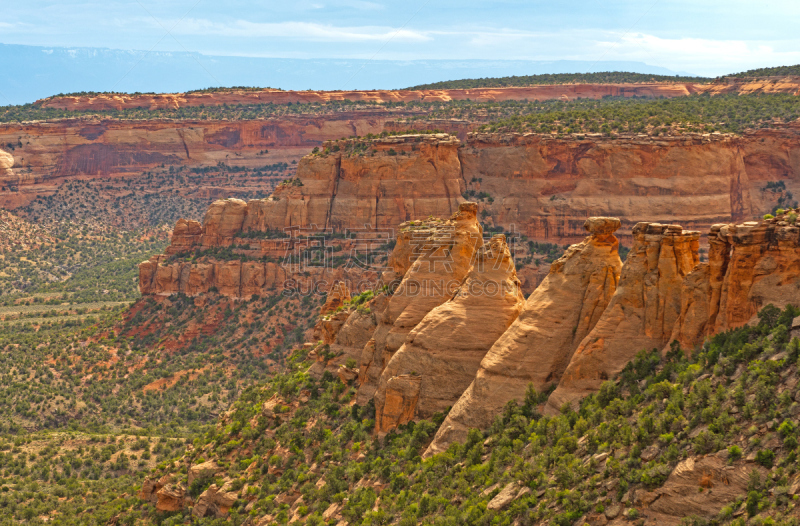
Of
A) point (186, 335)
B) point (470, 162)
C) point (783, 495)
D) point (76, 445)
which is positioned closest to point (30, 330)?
point (186, 335)

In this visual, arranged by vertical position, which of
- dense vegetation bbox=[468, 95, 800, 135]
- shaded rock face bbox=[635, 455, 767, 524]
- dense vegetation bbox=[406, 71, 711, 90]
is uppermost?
dense vegetation bbox=[406, 71, 711, 90]

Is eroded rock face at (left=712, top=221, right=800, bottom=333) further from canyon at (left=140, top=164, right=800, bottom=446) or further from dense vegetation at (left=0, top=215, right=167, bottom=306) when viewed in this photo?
dense vegetation at (left=0, top=215, right=167, bottom=306)

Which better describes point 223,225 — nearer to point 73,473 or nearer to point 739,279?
point 73,473

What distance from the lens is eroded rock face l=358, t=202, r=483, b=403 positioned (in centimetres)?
3628

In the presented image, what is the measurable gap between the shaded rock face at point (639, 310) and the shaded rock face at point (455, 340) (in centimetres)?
481

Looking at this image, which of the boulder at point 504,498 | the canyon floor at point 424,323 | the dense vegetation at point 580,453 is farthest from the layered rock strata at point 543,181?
the boulder at point 504,498

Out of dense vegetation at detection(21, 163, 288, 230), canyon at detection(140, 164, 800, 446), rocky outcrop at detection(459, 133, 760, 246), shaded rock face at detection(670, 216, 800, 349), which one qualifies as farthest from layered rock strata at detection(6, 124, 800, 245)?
dense vegetation at detection(21, 163, 288, 230)

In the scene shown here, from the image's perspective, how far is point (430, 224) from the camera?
47250 mm

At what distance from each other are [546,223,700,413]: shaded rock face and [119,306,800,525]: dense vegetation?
0.68 meters

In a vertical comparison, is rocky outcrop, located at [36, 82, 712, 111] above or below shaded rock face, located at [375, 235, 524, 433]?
above

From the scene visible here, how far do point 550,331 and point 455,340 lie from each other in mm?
4337

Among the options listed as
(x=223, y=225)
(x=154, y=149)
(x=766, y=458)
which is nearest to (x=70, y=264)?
(x=154, y=149)

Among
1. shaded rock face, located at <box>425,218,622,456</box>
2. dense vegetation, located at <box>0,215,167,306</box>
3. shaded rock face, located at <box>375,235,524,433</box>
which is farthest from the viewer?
dense vegetation, located at <box>0,215,167,306</box>

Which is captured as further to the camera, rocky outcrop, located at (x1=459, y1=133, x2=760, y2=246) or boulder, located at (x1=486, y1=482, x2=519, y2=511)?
rocky outcrop, located at (x1=459, y1=133, x2=760, y2=246)
